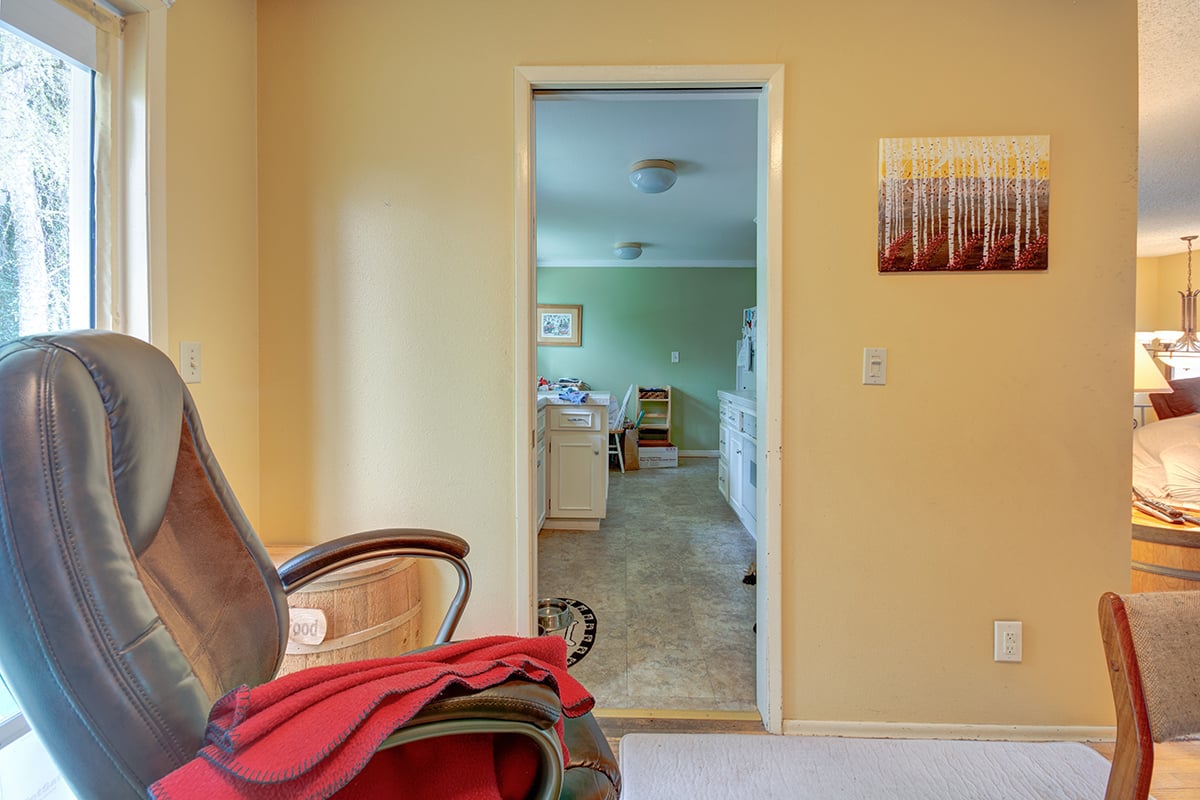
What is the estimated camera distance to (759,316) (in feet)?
5.19

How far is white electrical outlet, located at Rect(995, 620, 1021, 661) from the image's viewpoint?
1.48 metres

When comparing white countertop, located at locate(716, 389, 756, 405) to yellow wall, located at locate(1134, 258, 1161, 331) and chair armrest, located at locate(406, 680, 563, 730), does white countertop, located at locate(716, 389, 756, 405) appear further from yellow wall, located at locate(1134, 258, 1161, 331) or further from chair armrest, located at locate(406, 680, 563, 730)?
yellow wall, located at locate(1134, 258, 1161, 331)

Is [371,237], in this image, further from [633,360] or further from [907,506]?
[633,360]

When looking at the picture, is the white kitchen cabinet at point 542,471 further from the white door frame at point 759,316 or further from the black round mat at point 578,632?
the white door frame at point 759,316

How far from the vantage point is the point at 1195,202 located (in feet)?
10.2

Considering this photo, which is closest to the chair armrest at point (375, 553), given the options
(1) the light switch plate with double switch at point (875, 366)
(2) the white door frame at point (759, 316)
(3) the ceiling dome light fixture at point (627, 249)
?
(2) the white door frame at point (759, 316)

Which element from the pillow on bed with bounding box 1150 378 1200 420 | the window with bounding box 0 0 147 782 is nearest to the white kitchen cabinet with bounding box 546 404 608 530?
the window with bounding box 0 0 147 782

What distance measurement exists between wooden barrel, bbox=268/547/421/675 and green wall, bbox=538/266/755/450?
→ 4.62m

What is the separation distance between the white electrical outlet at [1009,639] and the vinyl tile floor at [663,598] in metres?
0.79

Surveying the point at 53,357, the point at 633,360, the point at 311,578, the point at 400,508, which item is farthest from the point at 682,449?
the point at 53,357

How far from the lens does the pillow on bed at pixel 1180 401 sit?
2555mm

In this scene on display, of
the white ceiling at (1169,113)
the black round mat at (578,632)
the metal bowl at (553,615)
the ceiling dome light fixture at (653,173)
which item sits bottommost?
the black round mat at (578,632)

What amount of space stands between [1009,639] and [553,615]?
5.47 ft

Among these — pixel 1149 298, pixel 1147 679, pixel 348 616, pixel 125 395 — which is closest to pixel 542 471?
pixel 348 616
